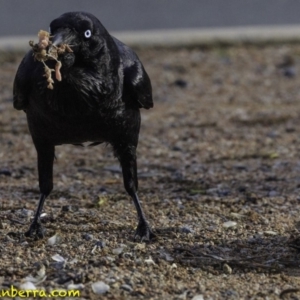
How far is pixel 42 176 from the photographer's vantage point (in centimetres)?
586

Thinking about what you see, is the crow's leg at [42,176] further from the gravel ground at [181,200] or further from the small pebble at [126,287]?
the small pebble at [126,287]

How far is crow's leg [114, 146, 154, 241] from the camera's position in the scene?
556cm

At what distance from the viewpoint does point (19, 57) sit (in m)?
11.2

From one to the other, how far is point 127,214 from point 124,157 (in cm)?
54

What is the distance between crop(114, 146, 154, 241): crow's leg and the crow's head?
28.6 inches

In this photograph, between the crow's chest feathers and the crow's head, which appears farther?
the crow's chest feathers

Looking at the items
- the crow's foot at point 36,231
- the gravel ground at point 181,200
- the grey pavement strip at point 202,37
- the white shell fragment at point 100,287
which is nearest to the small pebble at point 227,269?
the gravel ground at point 181,200

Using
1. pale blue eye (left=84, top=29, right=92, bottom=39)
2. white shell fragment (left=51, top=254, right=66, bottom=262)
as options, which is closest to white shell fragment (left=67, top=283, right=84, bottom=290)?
white shell fragment (left=51, top=254, right=66, bottom=262)

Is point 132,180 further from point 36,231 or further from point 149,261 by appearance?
point 149,261

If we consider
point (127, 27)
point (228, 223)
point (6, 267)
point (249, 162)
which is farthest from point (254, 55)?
point (6, 267)

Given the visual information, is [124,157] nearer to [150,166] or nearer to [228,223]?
[228,223]

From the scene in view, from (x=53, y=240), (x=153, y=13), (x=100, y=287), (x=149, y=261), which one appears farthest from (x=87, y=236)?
(x=153, y=13)

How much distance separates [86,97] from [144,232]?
926 millimetres

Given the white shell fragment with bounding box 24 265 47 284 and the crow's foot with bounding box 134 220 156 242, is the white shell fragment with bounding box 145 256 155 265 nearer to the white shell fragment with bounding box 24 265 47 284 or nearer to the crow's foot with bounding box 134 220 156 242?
the crow's foot with bounding box 134 220 156 242
